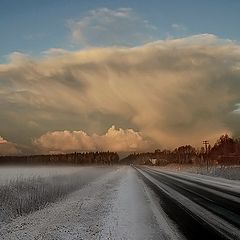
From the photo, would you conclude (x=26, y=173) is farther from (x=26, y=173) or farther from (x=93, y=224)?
(x=93, y=224)

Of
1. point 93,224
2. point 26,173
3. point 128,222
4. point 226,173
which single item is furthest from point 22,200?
point 226,173

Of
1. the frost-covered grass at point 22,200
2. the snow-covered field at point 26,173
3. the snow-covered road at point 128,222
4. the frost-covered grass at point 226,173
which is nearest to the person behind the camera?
the snow-covered road at point 128,222

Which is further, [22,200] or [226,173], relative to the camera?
[226,173]

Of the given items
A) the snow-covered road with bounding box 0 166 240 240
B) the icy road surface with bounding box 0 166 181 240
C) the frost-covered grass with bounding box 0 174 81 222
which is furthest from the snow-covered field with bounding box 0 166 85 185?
the snow-covered road with bounding box 0 166 240 240

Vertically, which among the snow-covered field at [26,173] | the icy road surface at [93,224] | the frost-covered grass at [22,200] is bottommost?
the icy road surface at [93,224]

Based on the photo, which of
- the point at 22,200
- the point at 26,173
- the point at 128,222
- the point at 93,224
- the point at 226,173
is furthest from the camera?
the point at 226,173

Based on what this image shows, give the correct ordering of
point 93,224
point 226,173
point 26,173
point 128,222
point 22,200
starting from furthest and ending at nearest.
A: 1. point 226,173
2. point 26,173
3. point 22,200
4. point 128,222
5. point 93,224

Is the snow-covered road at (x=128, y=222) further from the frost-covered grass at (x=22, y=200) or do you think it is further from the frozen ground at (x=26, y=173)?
the frozen ground at (x=26, y=173)

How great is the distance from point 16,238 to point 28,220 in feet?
10.6

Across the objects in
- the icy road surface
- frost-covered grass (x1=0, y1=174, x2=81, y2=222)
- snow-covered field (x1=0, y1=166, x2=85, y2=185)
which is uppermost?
snow-covered field (x1=0, y1=166, x2=85, y2=185)

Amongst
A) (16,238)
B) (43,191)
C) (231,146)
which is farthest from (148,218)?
(231,146)

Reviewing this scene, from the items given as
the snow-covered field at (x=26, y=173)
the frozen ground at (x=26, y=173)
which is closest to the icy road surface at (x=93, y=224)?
the snow-covered field at (x=26, y=173)

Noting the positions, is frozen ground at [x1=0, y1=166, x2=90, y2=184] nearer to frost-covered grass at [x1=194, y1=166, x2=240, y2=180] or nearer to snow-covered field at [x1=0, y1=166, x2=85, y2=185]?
snow-covered field at [x1=0, y1=166, x2=85, y2=185]

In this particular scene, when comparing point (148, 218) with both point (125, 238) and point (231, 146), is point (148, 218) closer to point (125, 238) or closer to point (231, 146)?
point (125, 238)
